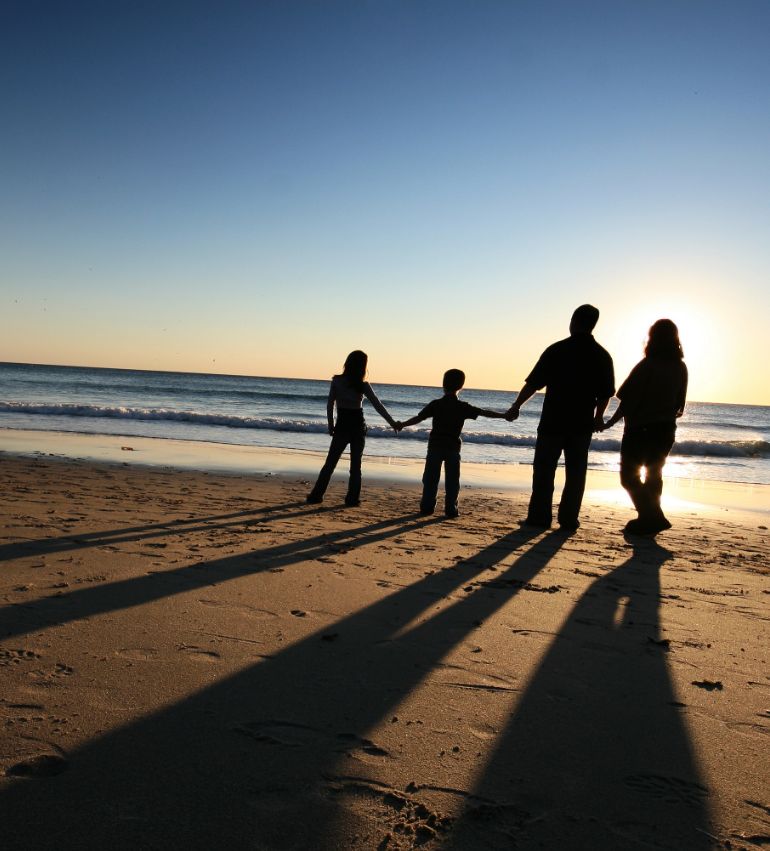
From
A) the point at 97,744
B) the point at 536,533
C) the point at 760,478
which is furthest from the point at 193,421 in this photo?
the point at 97,744

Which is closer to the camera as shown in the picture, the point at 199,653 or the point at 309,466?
the point at 199,653

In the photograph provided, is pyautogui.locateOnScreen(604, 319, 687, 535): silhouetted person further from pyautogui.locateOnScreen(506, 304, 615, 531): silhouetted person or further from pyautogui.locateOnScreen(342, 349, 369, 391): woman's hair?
pyautogui.locateOnScreen(342, 349, 369, 391): woman's hair

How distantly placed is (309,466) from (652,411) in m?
7.17

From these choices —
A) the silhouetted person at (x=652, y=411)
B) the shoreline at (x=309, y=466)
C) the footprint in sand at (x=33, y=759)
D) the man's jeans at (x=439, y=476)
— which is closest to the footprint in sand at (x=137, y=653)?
the footprint in sand at (x=33, y=759)

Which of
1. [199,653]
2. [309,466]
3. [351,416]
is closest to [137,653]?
[199,653]

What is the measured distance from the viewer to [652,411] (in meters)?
6.69

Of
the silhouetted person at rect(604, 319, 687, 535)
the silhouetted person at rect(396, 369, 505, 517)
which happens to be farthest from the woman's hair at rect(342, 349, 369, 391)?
the silhouetted person at rect(604, 319, 687, 535)

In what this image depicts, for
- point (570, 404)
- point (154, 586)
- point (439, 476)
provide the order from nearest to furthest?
1. point (154, 586)
2. point (570, 404)
3. point (439, 476)

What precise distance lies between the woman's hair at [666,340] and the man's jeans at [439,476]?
2.41 meters

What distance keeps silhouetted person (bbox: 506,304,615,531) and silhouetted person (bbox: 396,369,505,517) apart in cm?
84

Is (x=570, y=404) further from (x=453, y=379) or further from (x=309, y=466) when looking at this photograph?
(x=309, y=466)

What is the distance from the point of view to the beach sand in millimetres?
1801

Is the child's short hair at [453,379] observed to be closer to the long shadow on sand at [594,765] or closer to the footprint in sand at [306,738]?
the long shadow on sand at [594,765]

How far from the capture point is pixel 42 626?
3.08m
